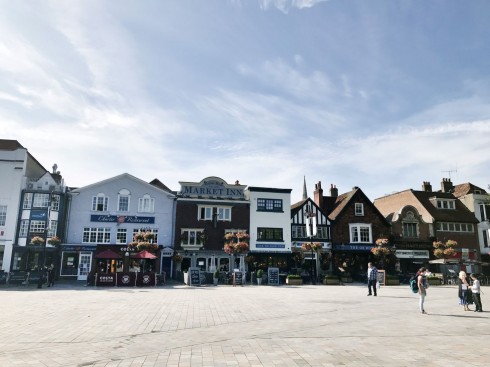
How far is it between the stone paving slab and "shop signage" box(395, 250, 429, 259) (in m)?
25.9

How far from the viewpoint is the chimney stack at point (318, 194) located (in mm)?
43975

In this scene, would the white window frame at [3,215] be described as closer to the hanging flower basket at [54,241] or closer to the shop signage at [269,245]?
the hanging flower basket at [54,241]

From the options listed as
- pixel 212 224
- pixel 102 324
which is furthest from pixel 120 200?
pixel 102 324

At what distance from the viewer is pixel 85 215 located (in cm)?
3538

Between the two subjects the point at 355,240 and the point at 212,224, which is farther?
the point at 355,240

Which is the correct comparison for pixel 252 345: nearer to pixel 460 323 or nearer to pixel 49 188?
pixel 460 323

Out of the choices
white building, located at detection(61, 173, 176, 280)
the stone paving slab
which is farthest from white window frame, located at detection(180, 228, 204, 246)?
the stone paving slab

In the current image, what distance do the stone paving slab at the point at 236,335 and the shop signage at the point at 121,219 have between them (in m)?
19.4

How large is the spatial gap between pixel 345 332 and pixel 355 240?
31.5m

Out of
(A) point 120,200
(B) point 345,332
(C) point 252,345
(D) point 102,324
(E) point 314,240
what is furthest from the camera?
(E) point 314,240

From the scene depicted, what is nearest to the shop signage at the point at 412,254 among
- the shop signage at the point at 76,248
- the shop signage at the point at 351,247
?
the shop signage at the point at 351,247

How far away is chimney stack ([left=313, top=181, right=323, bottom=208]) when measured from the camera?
44.0 m

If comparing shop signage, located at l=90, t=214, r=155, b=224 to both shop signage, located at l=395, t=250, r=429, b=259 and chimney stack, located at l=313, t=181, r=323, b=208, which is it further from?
shop signage, located at l=395, t=250, r=429, b=259

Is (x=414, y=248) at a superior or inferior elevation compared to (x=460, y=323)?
superior
